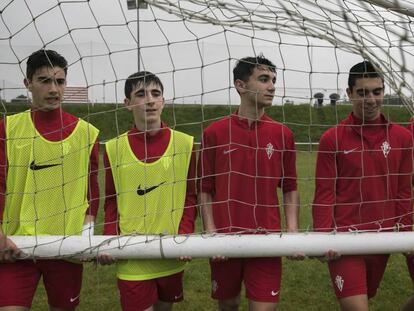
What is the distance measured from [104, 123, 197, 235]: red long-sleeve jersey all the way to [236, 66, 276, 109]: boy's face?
449mm

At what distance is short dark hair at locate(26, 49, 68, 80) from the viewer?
2.79m

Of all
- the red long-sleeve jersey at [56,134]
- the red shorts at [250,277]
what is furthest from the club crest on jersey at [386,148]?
the red long-sleeve jersey at [56,134]

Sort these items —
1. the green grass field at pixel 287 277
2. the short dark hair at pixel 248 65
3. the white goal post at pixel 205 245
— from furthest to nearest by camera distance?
the green grass field at pixel 287 277 < the short dark hair at pixel 248 65 < the white goal post at pixel 205 245

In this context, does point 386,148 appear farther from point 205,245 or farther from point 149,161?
point 149,161

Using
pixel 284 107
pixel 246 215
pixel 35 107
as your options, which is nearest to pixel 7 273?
pixel 35 107

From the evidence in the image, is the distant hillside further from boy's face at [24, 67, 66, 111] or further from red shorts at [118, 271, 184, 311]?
red shorts at [118, 271, 184, 311]

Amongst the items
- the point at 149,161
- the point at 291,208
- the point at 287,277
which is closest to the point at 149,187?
the point at 149,161

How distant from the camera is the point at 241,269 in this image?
2.96 m

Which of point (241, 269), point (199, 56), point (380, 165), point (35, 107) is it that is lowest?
point (241, 269)

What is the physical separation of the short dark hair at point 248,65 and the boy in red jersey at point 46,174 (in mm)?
897

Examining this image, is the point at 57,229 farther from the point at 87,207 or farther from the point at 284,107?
the point at 284,107

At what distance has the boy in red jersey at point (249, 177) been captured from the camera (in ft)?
9.39

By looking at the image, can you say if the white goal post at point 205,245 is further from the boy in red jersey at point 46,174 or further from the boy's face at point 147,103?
the boy's face at point 147,103

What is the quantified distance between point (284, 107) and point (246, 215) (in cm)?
74
